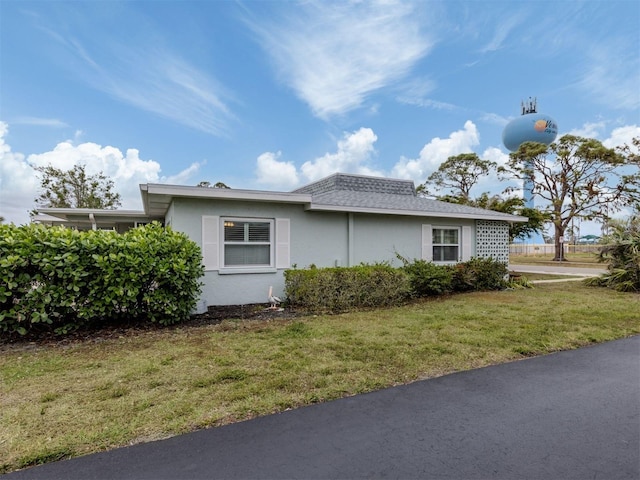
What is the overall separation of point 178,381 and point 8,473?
1541 mm

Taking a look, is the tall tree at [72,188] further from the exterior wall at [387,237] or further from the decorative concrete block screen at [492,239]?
the decorative concrete block screen at [492,239]

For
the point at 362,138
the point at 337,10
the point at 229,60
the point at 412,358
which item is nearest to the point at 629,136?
the point at 362,138

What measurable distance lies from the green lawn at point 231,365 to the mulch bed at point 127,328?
6.0 inches

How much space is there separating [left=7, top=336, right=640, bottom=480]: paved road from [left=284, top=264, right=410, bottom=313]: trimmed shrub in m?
4.20

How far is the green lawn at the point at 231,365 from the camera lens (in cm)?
280

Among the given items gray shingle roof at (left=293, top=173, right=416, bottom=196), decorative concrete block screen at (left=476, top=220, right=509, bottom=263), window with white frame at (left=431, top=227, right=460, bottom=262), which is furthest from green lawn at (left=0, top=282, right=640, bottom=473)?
gray shingle roof at (left=293, top=173, right=416, bottom=196)

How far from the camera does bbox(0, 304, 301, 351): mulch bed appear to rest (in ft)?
17.3

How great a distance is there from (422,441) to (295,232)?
271 inches

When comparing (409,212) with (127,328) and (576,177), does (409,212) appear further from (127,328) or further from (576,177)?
(576,177)

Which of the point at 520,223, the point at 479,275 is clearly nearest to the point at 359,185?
the point at 479,275

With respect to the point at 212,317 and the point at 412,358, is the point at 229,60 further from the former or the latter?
the point at 412,358

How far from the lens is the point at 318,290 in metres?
7.67

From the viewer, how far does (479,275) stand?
10523 mm

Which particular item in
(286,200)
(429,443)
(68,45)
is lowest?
(429,443)
